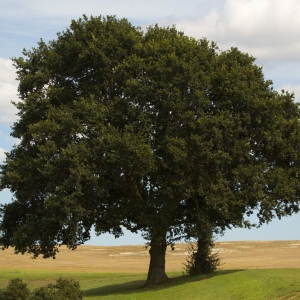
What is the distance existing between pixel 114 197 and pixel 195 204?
16.2 feet

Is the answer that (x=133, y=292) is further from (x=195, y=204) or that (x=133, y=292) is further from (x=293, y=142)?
(x=293, y=142)

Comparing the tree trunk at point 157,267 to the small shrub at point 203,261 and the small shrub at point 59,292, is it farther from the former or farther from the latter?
the small shrub at point 59,292

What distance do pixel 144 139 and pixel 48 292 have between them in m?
9.31

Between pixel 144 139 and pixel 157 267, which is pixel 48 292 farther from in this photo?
pixel 157 267

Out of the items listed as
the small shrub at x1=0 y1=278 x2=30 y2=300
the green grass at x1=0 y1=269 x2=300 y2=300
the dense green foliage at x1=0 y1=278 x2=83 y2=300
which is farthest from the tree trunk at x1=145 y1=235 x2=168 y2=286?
the small shrub at x1=0 y1=278 x2=30 y2=300

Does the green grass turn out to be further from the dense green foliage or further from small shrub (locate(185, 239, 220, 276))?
the dense green foliage

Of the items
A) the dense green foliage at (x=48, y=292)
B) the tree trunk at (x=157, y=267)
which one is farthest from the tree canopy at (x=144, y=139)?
the dense green foliage at (x=48, y=292)

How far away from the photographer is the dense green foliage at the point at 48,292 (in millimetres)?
25609

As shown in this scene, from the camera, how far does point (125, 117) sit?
30.8 m

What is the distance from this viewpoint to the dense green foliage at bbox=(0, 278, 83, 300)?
25.6 m

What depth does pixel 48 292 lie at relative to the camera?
25.6m

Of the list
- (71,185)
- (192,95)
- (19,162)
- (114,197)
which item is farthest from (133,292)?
(192,95)

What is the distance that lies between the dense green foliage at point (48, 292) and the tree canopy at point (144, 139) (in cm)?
374

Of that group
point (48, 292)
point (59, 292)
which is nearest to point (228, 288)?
point (59, 292)
